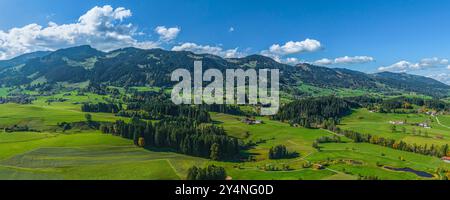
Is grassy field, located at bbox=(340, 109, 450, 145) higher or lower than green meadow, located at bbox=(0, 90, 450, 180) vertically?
higher

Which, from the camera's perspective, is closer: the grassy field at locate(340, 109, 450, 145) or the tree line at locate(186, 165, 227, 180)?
the tree line at locate(186, 165, 227, 180)

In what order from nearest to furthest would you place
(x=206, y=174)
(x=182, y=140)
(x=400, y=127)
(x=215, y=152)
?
(x=206, y=174), (x=215, y=152), (x=182, y=140), (x=400, y=127)

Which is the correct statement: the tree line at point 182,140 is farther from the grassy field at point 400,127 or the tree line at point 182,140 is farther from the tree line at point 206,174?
the grassy field at point 400,127

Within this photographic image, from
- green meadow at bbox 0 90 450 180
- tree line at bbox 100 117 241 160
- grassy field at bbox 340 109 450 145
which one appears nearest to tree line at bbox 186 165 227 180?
green meadow at bbox 0 90 450 180

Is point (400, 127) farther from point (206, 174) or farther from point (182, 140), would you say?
point (206, 174)

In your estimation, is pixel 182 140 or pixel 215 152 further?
pixel 182 140

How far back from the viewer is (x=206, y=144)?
307ft

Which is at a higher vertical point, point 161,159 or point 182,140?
point 182,140

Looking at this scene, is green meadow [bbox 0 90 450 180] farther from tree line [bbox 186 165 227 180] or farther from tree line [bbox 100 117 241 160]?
tree line [bbox 186 165 227 180]

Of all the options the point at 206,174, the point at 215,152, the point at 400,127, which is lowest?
the point at 206,174

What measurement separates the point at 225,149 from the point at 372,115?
411ft

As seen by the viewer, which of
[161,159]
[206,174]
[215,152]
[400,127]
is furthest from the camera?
[400,127]

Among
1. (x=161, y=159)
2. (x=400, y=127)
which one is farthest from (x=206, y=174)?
(x=400, y=127)
